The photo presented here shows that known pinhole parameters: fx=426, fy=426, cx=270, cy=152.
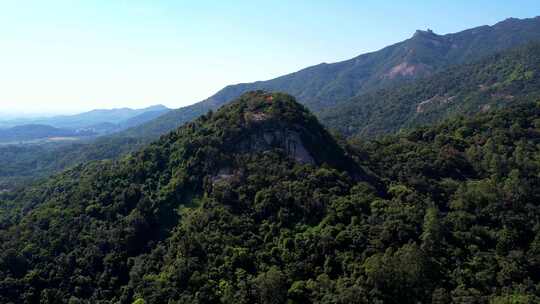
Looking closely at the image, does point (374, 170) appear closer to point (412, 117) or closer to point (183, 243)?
point (183, 243)

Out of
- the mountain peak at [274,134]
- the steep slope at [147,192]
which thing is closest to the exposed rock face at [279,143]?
the mountain peak at [274,134]

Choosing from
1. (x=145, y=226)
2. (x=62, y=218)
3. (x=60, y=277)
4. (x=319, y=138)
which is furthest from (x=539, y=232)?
(x=62, y=218)

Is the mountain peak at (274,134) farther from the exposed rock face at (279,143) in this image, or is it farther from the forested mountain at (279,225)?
the forested mountain at (279,225)

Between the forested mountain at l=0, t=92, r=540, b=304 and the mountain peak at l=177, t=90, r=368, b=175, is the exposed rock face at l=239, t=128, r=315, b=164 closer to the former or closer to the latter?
the mountain peak at l=177, t=90, r=368, b=175

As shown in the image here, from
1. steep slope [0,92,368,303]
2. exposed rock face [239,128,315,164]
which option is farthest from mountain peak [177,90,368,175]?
steep slope [0,92,368,303]

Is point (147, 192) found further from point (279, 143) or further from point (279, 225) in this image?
point (279, 225)
